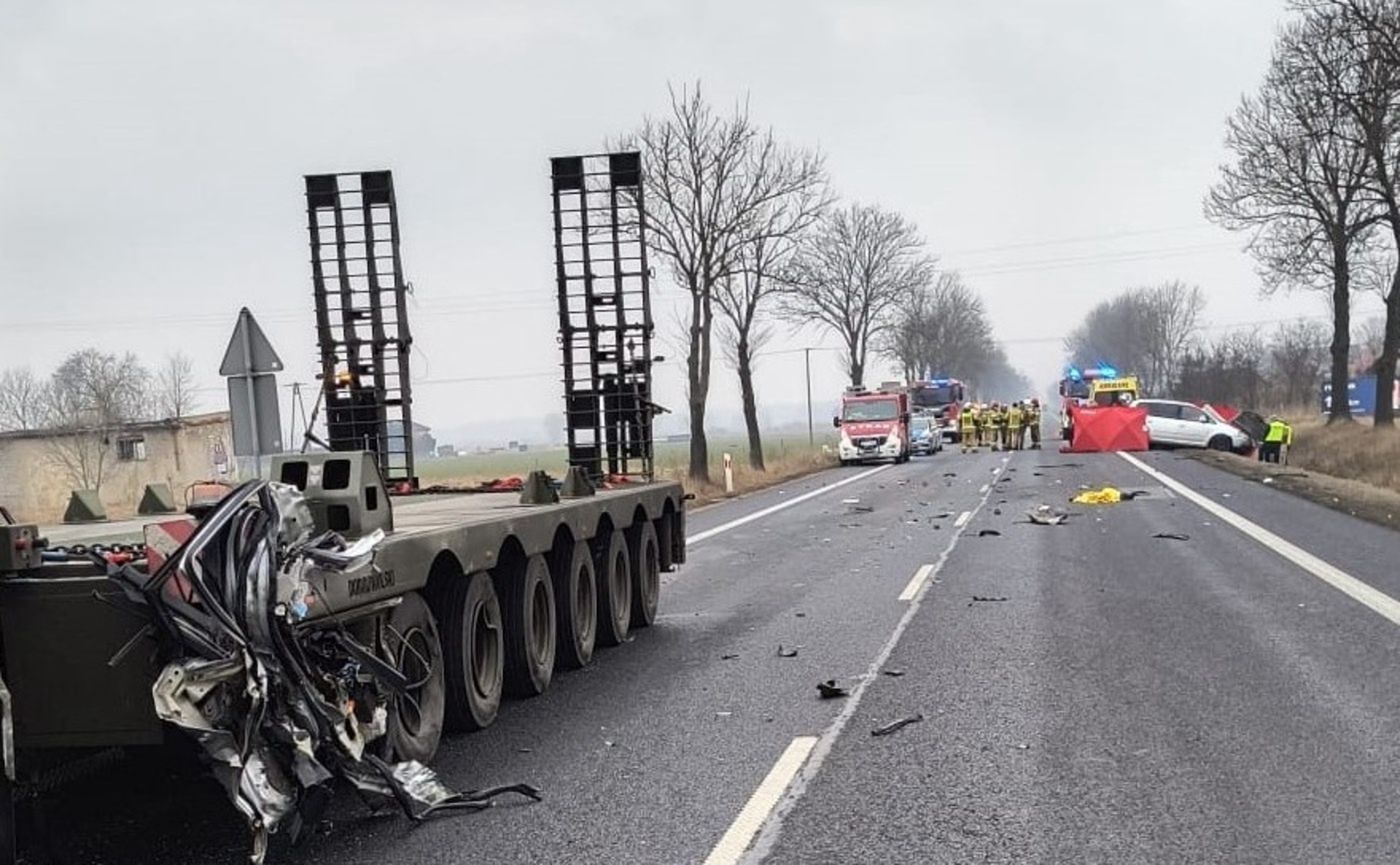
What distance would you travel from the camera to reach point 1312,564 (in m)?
13.5

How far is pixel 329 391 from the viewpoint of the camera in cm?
1206

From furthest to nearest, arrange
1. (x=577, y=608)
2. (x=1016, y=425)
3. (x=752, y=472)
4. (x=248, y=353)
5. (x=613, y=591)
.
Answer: (x=1016, y=425) → (x=752, y=472) → (x=613, y=591) → (x=248, y=353) → (x=577, y=608)

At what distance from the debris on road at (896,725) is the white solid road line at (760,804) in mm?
356

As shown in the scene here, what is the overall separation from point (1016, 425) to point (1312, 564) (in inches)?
1478

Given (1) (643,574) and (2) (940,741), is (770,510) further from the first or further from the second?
(2) (940,741)

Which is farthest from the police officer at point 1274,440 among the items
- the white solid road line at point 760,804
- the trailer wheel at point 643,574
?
the white solid road line at point 760,804

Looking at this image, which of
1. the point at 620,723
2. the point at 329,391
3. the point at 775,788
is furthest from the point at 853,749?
the point at 329,391

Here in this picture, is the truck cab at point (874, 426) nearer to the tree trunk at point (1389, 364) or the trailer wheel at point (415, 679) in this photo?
the tree trunk at point (1389, 364)

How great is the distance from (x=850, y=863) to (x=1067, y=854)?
0.81 metres

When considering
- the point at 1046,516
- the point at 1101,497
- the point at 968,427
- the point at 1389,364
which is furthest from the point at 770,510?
the point at 968,427

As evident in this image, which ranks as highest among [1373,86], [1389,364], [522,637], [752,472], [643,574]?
[1373,86]

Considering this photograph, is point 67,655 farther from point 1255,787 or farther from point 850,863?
point 1255,787

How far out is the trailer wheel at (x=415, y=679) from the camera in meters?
5.88

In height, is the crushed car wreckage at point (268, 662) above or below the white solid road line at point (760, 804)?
above
